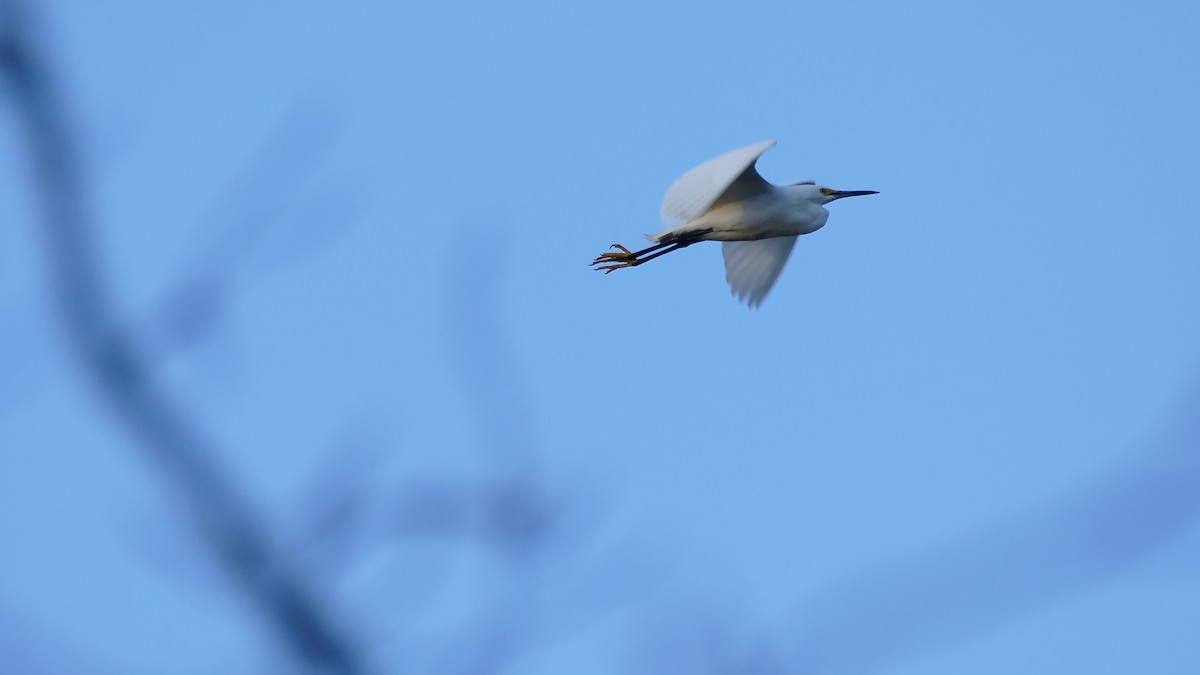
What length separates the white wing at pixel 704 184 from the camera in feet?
24.3

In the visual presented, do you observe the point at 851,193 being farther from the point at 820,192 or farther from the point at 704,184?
the point at 704,184

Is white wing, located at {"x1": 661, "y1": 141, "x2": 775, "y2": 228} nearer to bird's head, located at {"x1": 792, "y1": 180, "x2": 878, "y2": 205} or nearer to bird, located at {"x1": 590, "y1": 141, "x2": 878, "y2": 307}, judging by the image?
bird, located at {"x1": 590, "y1": 141, "x2": 878, "y2": 307}

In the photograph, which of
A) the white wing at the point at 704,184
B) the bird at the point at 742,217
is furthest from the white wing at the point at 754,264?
the white wing at the point at 704,184

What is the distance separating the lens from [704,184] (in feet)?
25.0

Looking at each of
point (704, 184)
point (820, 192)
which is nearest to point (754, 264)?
point (820, 192)

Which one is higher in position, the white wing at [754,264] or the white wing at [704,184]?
the white wing at [754,264]

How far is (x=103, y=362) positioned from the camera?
1614mm

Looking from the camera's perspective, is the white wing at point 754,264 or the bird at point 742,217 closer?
the bird at point 742,217

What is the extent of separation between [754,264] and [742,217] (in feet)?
3.13

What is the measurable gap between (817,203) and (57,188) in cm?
872

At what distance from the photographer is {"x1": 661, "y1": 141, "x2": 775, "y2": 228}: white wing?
7.41 metres

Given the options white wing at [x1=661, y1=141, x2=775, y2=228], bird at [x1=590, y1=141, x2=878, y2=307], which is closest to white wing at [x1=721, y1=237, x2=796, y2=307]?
bird at [x1=590, y1=141, x2=878, y2=307]

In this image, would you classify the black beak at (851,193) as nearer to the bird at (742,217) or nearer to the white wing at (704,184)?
the bird at (742,217)

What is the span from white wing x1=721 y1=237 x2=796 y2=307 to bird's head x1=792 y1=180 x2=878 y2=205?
13.7 inches
